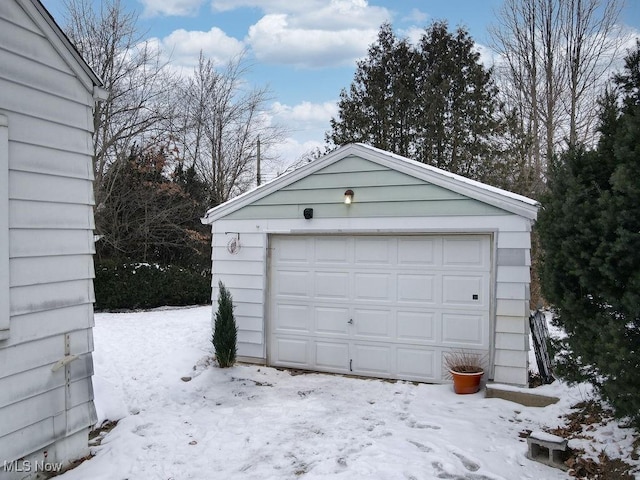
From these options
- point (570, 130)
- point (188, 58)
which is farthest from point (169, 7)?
point (570, 130)

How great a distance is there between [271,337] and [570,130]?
11.0 m

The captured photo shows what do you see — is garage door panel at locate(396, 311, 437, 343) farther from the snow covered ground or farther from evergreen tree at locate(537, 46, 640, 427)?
evergreen tree at locate(537, 46, 640, 427)

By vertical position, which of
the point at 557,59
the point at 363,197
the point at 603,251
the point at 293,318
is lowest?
the point at 293,318

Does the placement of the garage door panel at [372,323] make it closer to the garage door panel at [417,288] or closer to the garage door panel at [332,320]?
the garage door panel at [332,320]

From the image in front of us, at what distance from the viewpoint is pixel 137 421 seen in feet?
16.1

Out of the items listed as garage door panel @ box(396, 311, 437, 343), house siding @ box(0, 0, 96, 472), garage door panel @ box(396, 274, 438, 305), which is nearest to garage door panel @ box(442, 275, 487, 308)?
garage door panel @ box(396, 274, 438, 305)

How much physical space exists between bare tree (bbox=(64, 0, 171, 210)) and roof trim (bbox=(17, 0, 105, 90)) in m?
8.85

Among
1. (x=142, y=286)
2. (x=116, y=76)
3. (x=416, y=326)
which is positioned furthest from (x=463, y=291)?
(x=116, y=76)

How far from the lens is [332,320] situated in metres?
6.78

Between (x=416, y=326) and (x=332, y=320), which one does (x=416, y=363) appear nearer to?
(x=416, y=326)

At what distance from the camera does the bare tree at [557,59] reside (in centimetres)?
1331

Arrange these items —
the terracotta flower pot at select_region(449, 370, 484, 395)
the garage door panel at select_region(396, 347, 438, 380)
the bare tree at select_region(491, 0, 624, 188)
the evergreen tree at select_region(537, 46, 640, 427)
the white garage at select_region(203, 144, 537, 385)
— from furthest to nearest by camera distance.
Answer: the bare tree at select_region(491, 0, 624, 188), the garage door panel at select_region(396, 347, 438, 380), the white garage at select_region(203, 144, 537, 385), the terracotta flower pot at select_region(449, 370, 484, 395), the evergreen tree at select_region(537, 46, 640, 427)

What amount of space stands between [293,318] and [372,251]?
1547 millimetres

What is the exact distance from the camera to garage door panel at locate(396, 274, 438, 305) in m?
6.25
